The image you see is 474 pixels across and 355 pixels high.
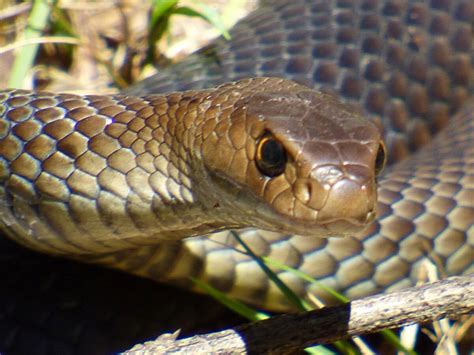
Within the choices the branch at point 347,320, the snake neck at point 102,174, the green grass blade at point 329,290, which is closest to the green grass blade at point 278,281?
the green grass blade at point 329,290

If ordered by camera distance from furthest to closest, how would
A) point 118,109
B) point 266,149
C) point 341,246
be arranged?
point 341,246
point 118,109
point 266,149

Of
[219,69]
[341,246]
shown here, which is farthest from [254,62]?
[341,246]

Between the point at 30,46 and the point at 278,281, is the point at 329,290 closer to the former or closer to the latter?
the point at 278,281

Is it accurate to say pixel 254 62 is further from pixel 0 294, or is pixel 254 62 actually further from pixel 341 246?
pixel 0 294

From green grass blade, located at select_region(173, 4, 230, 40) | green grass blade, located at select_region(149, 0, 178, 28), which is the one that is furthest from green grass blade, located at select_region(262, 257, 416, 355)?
green grass blade, located at select_region(149, 0, 178, 28)

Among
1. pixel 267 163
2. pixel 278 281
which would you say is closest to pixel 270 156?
pixel 267 163

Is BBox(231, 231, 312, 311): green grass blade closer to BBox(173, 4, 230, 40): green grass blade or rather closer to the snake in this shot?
the snake

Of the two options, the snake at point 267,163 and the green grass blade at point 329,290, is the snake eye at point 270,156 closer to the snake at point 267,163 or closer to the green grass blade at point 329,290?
the snake at point 267,163
